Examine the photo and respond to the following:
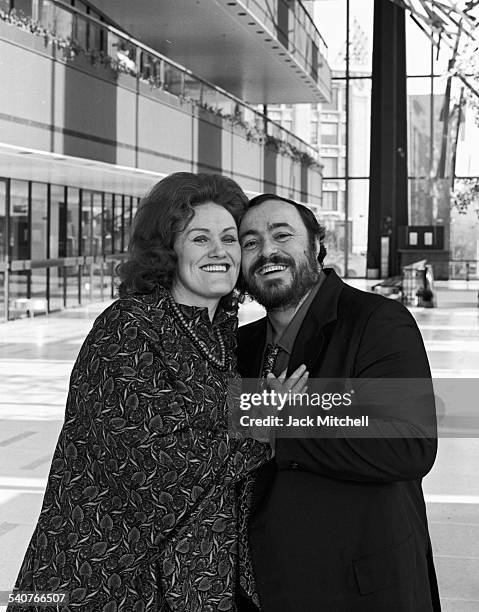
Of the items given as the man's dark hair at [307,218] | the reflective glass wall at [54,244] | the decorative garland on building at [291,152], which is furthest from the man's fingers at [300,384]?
the decorative garland on building at [291,152]

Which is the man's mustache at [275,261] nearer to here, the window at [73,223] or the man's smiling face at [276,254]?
the man's smiling face at [276,254]

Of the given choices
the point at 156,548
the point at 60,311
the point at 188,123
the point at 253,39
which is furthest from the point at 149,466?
the point at 253,39

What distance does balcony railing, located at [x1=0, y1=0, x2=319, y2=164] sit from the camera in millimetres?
14992

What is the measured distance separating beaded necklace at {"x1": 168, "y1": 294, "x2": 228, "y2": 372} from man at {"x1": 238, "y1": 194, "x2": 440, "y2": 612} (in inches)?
7.7

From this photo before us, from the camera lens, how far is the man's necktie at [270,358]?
9.56 ft

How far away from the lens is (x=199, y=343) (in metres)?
2.80

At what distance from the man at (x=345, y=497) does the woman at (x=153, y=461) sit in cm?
11

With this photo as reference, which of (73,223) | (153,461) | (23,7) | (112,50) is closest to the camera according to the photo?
(153,461)

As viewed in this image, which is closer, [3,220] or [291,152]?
[3,220]

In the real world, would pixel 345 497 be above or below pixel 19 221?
below

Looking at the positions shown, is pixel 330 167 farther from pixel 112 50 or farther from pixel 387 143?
pixel 112 50

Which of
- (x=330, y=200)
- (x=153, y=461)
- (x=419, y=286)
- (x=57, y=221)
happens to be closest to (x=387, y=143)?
(x=330, y=200)

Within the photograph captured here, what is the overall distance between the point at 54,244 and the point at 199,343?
22.1m

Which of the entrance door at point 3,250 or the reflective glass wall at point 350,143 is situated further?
the reflective glass wall at point 350,143
